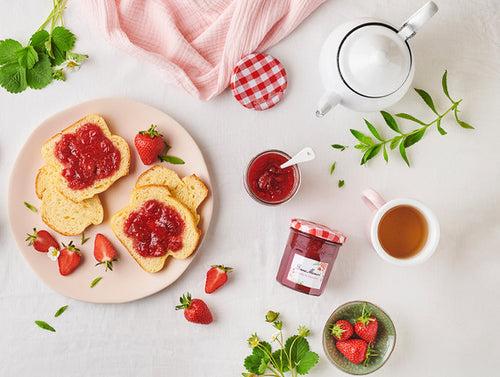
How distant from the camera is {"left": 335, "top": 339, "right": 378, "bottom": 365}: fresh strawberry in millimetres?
1283

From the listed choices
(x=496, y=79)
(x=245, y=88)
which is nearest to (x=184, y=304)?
(x=245, y=88)

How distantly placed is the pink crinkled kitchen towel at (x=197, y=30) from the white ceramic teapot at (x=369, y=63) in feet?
0.67

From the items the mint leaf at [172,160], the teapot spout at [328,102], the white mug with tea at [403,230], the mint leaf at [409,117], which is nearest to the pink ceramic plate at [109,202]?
the mint leaf at [172,160]

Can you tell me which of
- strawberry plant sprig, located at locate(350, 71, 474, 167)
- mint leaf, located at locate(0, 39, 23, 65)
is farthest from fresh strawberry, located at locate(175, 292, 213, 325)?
mint leaf, located at locate(0, 39, 23, 65)

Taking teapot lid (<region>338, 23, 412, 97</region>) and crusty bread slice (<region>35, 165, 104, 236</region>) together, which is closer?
teapot lid (<region>338, 23, 412, 97</region>)

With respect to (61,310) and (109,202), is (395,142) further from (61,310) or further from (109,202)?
(61,310)

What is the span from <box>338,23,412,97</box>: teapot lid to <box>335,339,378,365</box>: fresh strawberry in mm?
682

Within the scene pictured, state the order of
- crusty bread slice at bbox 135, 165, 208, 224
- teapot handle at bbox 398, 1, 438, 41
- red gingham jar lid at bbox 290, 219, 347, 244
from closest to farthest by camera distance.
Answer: teapot handle at bbox 398, 1, 438, 41
red gingham jar lid at bbox 290, 219, 347, 244
crusty bread slice at bbox 135, 165, 208, 224

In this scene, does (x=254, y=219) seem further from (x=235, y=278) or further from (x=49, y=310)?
(x=49, y=310)

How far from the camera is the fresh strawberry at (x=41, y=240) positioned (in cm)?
131

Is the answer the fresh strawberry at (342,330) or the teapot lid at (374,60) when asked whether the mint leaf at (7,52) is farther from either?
the fresh strawberry at (342,330)

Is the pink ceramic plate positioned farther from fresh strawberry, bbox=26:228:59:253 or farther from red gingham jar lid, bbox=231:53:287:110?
red gingham jar lid, bbox=231:53:287:110

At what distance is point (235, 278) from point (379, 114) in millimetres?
649

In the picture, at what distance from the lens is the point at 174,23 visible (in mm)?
1314
